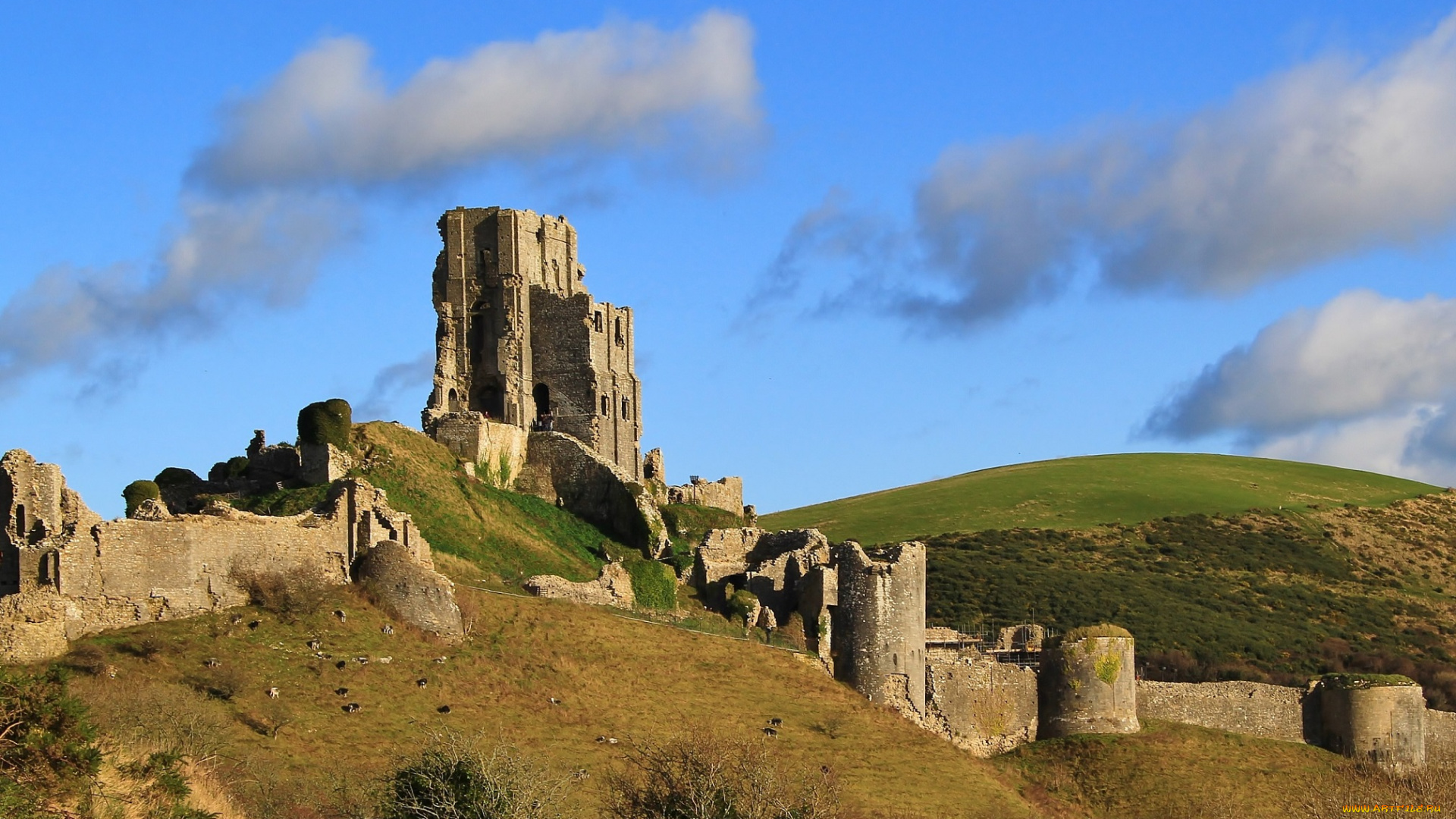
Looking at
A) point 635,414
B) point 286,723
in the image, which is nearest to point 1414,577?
point 635,414

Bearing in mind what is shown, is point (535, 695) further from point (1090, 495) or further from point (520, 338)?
point (1090, 495)

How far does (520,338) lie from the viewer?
68625mm

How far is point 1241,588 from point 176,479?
151 feet

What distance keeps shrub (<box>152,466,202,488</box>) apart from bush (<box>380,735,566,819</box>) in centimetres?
2520

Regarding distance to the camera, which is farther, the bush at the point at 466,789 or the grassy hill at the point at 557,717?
the grassy hill at the point at 557,717

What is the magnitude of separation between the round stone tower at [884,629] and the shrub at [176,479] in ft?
57.7

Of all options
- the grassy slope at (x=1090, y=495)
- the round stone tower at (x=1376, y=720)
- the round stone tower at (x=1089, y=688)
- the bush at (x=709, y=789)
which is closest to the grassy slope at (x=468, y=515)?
the round stone tower at (x=1089, y=688)

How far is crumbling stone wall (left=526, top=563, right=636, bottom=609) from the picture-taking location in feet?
175

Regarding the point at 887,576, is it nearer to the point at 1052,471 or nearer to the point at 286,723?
the point at 286,723

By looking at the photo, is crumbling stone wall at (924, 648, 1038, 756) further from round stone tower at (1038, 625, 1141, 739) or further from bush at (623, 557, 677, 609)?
bush at (623, 557, 677, 609)

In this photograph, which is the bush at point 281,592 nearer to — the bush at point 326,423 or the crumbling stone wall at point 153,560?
the crumbling stone wall at point 153,560

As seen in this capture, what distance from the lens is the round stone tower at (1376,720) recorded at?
57.0 metres

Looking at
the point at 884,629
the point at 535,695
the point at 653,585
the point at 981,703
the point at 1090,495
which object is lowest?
the point at 981,703

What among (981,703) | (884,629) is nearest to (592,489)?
(884,629)
